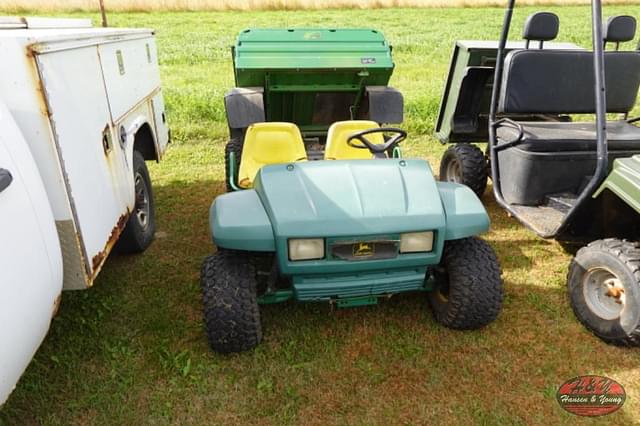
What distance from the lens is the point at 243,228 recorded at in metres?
2.35

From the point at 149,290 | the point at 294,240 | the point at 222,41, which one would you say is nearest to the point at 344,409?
the point at 294,240

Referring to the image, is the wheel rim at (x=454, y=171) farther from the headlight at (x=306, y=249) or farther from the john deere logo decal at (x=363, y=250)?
the headlight at (x=306, y=249)

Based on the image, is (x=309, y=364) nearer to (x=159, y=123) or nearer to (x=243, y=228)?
(x=243, y=228)

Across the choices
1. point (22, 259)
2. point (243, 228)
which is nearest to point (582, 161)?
point (243, 228)

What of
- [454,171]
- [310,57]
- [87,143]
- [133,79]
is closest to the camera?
[87,143]

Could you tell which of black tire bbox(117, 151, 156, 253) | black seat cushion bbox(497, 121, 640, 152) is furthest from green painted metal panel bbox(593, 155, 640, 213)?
black tire bbox(117, 151, 156, 253)

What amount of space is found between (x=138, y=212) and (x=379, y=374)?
2.26 m

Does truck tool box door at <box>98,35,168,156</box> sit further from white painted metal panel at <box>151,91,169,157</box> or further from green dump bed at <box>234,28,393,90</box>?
green dump bed at <box>234,28,393,90</box>

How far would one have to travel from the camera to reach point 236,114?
430 cm

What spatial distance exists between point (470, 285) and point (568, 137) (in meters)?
1.52

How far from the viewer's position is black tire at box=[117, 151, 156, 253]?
3502 mm

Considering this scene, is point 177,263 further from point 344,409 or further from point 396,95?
point 396,95

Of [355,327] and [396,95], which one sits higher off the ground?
[396,95]

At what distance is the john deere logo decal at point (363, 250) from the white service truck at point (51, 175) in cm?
121
